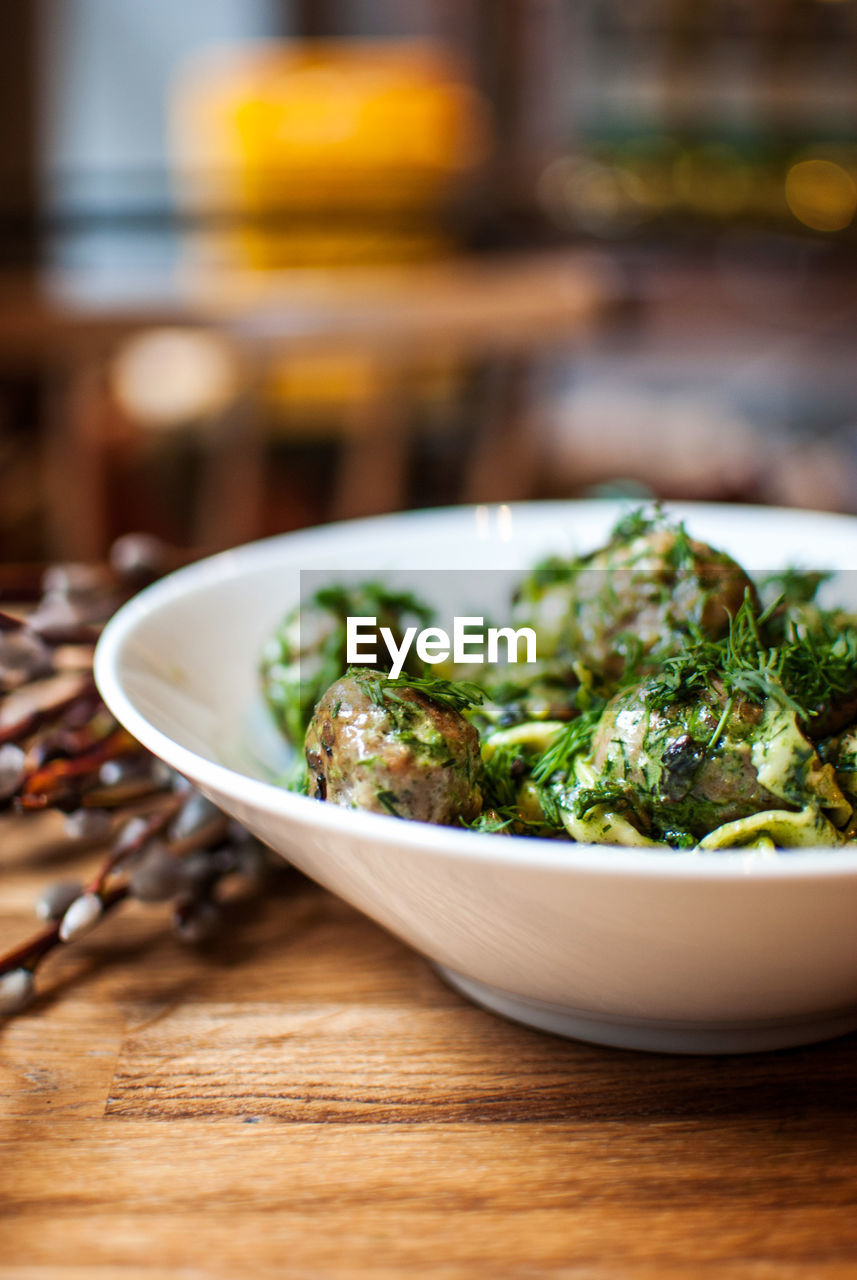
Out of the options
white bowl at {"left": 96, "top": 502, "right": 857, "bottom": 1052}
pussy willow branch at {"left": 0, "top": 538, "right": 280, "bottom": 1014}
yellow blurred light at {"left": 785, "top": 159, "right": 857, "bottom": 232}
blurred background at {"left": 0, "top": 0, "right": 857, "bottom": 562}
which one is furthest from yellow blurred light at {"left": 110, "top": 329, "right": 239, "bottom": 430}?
yellow blurred light at {"left": 785, "top": 159, "right": 857, "bottom": 232}

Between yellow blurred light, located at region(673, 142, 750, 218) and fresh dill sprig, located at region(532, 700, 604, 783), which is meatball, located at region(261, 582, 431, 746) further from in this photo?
yellow blurred light, located at region(673, 142, 750, 218)

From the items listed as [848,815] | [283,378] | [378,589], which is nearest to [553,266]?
[283,378]

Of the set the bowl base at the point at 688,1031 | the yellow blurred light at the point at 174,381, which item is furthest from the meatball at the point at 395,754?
the yellow blurred light at the point at 174,381

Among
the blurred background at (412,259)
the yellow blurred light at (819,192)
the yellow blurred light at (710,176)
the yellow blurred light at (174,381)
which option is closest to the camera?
the blurred background at (412,259)

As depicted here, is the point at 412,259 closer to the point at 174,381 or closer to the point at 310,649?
the point at 174,381

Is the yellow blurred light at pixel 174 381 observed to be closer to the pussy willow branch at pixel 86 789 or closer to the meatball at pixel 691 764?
the pussy willow branch at pixel 86 789
